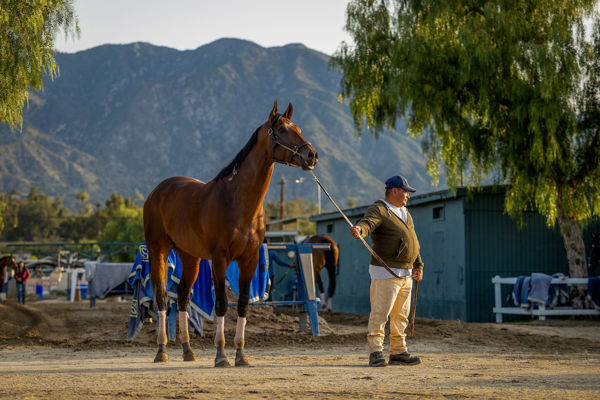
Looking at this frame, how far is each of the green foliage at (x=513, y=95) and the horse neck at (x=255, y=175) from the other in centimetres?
1025

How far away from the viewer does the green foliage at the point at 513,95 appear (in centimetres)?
1597

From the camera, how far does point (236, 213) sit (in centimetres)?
708

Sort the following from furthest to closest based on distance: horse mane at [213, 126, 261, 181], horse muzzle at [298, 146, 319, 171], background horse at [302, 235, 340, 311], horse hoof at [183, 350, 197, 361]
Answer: background horse at [302, 235, 340, 311]
horse hoof at [183, 350, 197, 361]
horse mane at [213, 126, 261, 181]
horse muzzle at [298, 146, 319, 171]

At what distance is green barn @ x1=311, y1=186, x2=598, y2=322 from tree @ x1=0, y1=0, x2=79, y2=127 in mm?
9966

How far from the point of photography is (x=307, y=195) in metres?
195

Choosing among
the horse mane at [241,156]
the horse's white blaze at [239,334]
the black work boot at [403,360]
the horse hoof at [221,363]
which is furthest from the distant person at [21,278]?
the black work boot at [403,360]

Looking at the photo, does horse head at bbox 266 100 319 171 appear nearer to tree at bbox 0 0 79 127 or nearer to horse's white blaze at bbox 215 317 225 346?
horse's white blaze at bbox 215 317 225 346

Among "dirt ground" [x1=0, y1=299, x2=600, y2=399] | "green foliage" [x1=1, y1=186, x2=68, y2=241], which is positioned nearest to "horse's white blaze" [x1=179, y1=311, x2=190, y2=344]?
"dirt ground" [x1=0, y1=299, x2=600, y2=399]

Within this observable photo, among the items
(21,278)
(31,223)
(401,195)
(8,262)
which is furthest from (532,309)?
(31,223)

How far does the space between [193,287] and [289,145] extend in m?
3.71

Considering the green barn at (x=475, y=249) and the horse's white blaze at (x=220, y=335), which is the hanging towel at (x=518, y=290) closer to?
the green barn at (x=475, y=249)

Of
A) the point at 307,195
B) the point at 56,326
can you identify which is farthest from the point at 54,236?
the point at 56,326

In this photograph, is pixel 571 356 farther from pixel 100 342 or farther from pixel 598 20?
pixel 598 20

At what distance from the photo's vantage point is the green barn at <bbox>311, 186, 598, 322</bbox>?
1689cm
